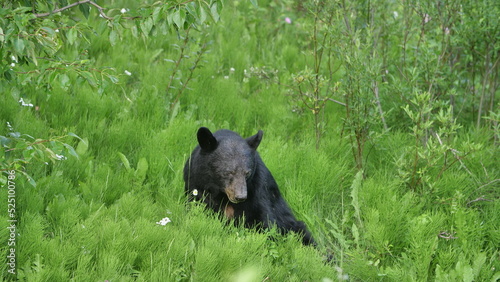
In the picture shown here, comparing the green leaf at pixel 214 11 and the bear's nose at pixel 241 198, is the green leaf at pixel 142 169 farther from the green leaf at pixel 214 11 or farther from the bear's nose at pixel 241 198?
the green leaf at pixel 214 11

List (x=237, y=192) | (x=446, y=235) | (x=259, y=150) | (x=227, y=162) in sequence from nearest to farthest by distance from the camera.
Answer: (x=237, y=192), (x=227, y=162), (x=446, y=235), (x=259, y=150)

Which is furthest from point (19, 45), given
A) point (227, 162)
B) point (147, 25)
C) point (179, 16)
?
point (227, 162)

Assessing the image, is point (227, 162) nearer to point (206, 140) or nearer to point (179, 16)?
point (206, 140)

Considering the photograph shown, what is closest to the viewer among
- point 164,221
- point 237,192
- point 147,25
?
point 147,25

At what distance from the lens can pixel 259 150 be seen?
6102mm

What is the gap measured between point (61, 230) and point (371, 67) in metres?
3.13

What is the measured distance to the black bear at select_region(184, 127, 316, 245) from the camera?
A: 15.6 feet

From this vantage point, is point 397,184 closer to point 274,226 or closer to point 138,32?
point 274,226

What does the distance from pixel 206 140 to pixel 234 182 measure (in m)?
0.39

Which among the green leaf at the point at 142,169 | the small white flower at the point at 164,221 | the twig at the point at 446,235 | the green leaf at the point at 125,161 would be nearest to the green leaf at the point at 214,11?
the small white flower at the point at 164,221

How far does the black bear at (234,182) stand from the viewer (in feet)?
15.6

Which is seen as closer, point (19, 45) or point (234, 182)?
point (19, 45)

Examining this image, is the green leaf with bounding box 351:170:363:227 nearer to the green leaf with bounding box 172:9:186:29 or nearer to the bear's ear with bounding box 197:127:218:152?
the bear's ear with bounding box 197:127:218:152

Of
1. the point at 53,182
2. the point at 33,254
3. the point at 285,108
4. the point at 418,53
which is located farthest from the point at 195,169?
the point at 418,53
